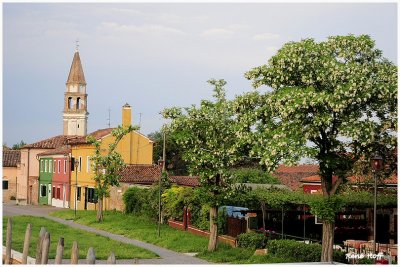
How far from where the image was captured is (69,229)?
3175 centimetres

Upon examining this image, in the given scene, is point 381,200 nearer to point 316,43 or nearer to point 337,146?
point 337,146

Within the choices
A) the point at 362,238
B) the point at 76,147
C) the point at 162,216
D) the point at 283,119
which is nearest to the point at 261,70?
the point at 283,119

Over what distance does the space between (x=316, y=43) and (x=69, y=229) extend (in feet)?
47.0

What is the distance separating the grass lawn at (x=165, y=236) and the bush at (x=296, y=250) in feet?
1.06

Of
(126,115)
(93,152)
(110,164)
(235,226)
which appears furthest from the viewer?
(93,152)

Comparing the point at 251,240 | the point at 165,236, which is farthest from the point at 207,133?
the point at 165,236

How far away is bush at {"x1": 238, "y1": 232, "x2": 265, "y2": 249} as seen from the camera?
24.0 m

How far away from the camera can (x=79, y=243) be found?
2606cm

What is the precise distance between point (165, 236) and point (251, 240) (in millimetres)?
4933

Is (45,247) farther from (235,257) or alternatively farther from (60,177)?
(60,177)

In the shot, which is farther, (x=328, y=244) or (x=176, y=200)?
(x=176, y=200)

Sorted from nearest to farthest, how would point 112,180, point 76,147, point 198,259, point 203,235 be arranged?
point 198,259 → point 203,235 → point 112,180 → point 76,147

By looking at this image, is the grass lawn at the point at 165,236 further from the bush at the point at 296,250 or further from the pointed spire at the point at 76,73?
the pointed spire at the point at 76,73

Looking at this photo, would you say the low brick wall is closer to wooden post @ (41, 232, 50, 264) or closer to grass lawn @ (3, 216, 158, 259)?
grass lawn @ (3, 216, 158, 259)
